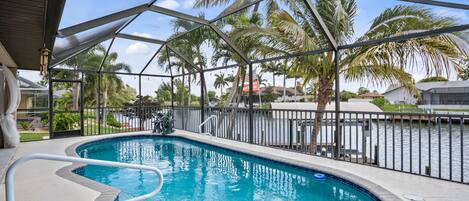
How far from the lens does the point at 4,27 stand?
3.70 meters

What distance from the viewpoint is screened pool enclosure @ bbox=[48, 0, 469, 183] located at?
4617 mm

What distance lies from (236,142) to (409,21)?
4.75m

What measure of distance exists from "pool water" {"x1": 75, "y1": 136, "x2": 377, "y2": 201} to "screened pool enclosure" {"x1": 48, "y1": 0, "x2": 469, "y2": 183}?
1.09 meters

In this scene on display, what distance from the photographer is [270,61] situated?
7098mm

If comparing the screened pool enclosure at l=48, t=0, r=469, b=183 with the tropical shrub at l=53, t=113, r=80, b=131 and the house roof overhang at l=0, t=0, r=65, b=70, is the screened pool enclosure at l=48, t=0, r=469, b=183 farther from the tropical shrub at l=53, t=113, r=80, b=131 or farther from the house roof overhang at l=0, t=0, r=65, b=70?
the tropical shrub at l=53, t=113, r=80, b=131

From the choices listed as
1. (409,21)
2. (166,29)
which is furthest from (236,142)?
(409,21)

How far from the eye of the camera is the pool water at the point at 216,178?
13.8ft

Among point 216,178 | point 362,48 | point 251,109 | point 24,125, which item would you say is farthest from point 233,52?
point 24,125

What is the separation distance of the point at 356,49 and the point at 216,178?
407cm

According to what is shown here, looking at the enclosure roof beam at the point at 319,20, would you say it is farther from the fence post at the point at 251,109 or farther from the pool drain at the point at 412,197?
the pool drain at the point at 412,197

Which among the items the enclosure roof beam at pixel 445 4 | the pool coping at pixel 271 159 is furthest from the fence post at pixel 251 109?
the enclosure roof beam at pixel 445 4

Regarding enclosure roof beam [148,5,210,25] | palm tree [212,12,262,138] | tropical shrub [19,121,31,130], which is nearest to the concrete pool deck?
enclosure roof beam [148,5,210,25]

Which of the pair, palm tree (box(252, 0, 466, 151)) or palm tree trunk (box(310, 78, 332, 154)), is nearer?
palm tree (box(252, 0, 466, 151))

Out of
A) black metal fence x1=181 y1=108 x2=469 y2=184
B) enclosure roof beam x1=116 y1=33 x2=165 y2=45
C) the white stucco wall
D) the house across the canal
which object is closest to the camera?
black metal fence x1=181 y1=108 x2=469 y2=184
